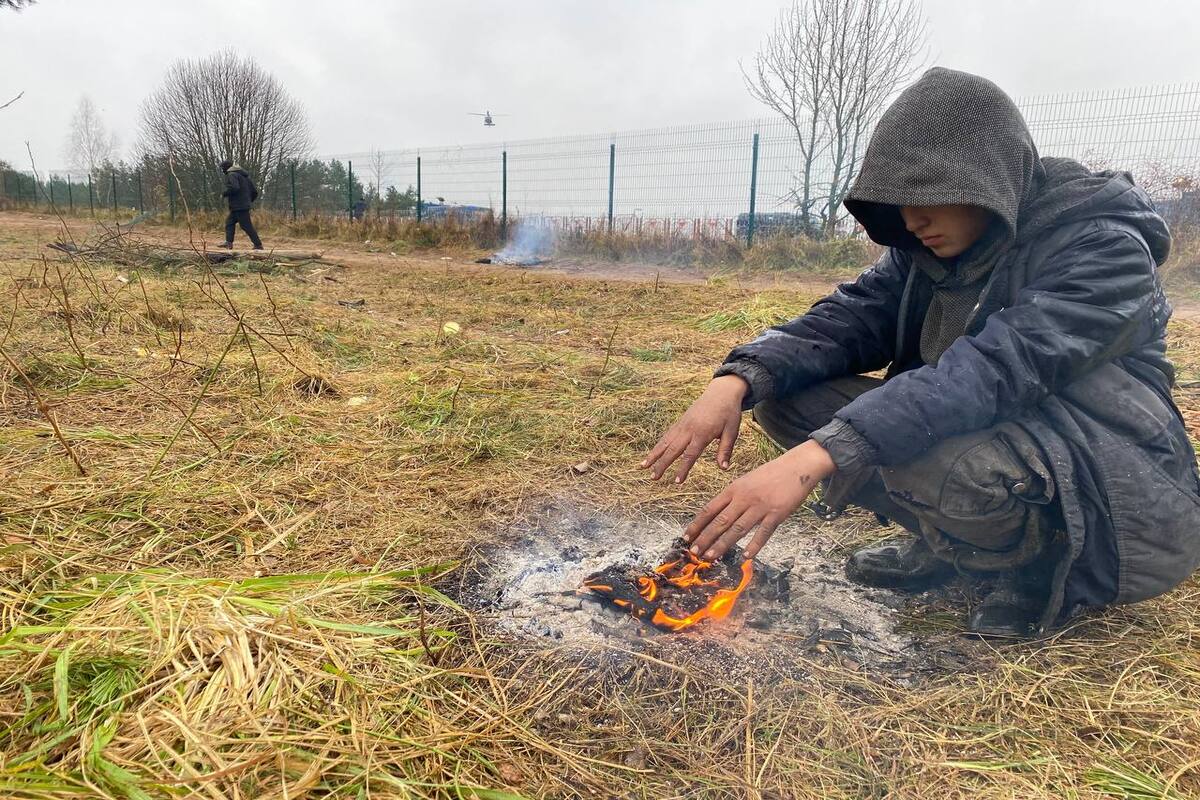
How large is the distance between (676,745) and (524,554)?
913 mm

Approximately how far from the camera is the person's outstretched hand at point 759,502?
1398mm

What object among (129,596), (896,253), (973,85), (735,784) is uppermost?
(973,85)

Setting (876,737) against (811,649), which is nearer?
(876,737)

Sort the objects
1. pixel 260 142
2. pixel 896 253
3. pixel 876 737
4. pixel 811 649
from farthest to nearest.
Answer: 1. pixel 260 142
2. pixel 896 253
3. pixel 811 649
4. pixel 876 737

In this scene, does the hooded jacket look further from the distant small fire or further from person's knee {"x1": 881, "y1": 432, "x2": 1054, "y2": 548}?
the distant small fire

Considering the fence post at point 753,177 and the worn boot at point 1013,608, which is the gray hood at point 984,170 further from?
the fence post at point 753,177

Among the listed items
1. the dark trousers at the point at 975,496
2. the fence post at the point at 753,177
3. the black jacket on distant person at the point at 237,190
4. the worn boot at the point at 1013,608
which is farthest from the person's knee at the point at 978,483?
the black jacket on distant person at the point at 237,190

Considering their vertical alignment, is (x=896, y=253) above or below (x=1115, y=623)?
above

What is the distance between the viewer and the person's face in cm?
167

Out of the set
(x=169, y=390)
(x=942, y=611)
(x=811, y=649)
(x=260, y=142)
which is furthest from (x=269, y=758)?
(x=260, y=142)

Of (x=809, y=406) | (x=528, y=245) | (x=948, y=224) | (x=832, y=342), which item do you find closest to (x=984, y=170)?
(x=948, y=224)

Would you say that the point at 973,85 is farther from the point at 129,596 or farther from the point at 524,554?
the point at 129,596

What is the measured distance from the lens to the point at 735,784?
51.3 inches

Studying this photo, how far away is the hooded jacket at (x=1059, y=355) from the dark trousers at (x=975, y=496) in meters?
0.04
